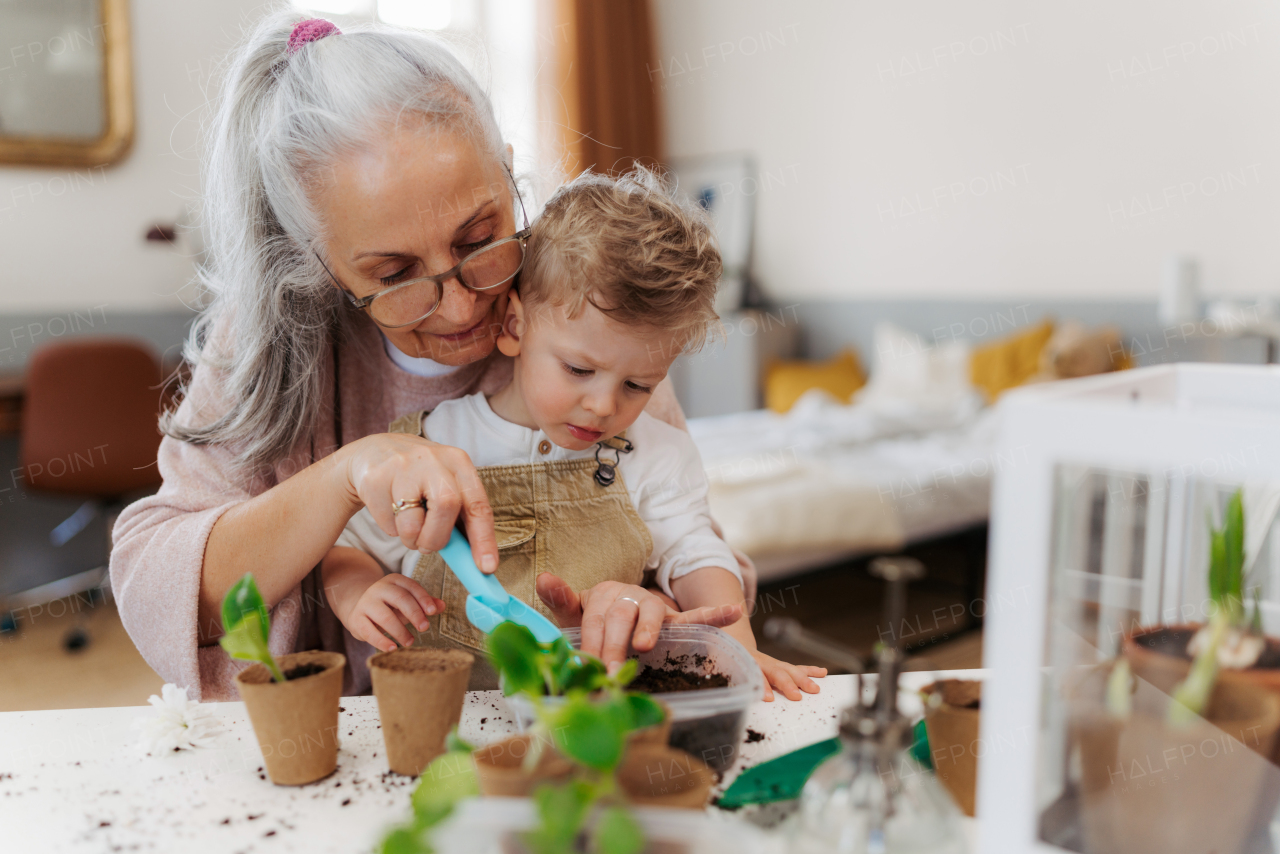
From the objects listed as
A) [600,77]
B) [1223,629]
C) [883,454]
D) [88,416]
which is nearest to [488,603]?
[1223,629]

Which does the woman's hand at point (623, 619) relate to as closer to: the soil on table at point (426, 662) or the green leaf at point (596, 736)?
the soil on table at point (426, 662)

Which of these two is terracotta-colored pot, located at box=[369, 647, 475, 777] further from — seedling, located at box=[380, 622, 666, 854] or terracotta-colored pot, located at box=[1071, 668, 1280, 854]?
terracotta-colored pot, located at box=[1071, 668, 1280, 854]

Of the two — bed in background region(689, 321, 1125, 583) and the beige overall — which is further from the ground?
the beige overall

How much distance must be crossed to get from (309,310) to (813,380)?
3424 millimetres

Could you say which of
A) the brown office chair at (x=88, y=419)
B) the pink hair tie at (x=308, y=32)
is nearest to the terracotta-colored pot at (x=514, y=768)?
the pink hair tie at (x=308, y=32)

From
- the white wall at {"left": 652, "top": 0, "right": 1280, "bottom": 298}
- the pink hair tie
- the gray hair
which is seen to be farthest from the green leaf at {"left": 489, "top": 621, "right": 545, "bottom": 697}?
the white wall at {"left": 652, "top": 0, "right": 1280, "bottom": 298}

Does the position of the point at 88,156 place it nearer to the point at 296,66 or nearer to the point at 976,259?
the point at 296,66

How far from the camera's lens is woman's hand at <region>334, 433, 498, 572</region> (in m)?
0.78

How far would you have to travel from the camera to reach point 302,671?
705 millimetres

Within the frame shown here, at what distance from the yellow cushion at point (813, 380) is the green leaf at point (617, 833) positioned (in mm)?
3808

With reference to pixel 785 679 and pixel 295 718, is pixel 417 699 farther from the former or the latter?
pixel 785 679

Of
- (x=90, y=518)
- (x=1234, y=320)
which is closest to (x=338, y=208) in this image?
(x=1234, y=320)

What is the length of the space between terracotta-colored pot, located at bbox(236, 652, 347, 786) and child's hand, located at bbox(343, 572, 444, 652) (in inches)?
6.6

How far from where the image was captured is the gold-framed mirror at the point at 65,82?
3484mm
